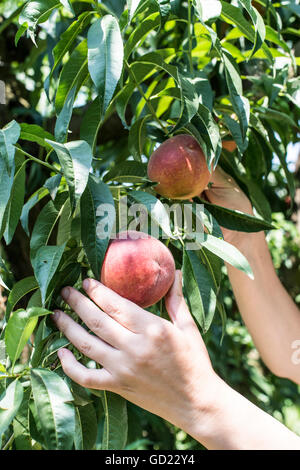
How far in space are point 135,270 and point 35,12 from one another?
41 centimetres

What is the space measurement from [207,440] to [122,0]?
2.34 feet

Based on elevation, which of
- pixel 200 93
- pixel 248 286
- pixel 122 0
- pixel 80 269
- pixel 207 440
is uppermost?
pixel 122 0

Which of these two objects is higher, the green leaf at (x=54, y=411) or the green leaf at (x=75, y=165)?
the green leaf at (x=75, y=165)

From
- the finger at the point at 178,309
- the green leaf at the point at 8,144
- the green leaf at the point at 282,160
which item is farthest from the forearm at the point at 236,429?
the green leaf at the point at 282,160

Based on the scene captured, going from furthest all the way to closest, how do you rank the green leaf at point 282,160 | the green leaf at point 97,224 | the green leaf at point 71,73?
1. the green leaf at point 282,160
2. the green leaf at point 71,73
3. the green leaf at point 97,224

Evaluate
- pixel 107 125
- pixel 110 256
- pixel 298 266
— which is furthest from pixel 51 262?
pixel 298 266

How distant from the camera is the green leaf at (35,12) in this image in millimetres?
758

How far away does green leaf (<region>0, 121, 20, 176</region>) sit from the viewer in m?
0.63

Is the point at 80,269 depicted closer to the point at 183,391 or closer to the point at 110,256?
the point at 110,256

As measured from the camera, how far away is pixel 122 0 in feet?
2.85

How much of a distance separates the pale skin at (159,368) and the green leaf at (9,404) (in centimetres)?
8

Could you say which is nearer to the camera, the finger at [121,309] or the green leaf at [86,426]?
the finger at [121,309]

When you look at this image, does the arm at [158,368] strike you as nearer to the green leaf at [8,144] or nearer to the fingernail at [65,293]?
the fingernail at [65,293]

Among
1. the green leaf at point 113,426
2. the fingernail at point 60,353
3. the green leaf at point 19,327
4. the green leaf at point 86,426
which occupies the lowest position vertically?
the green leaf at point 86,426
